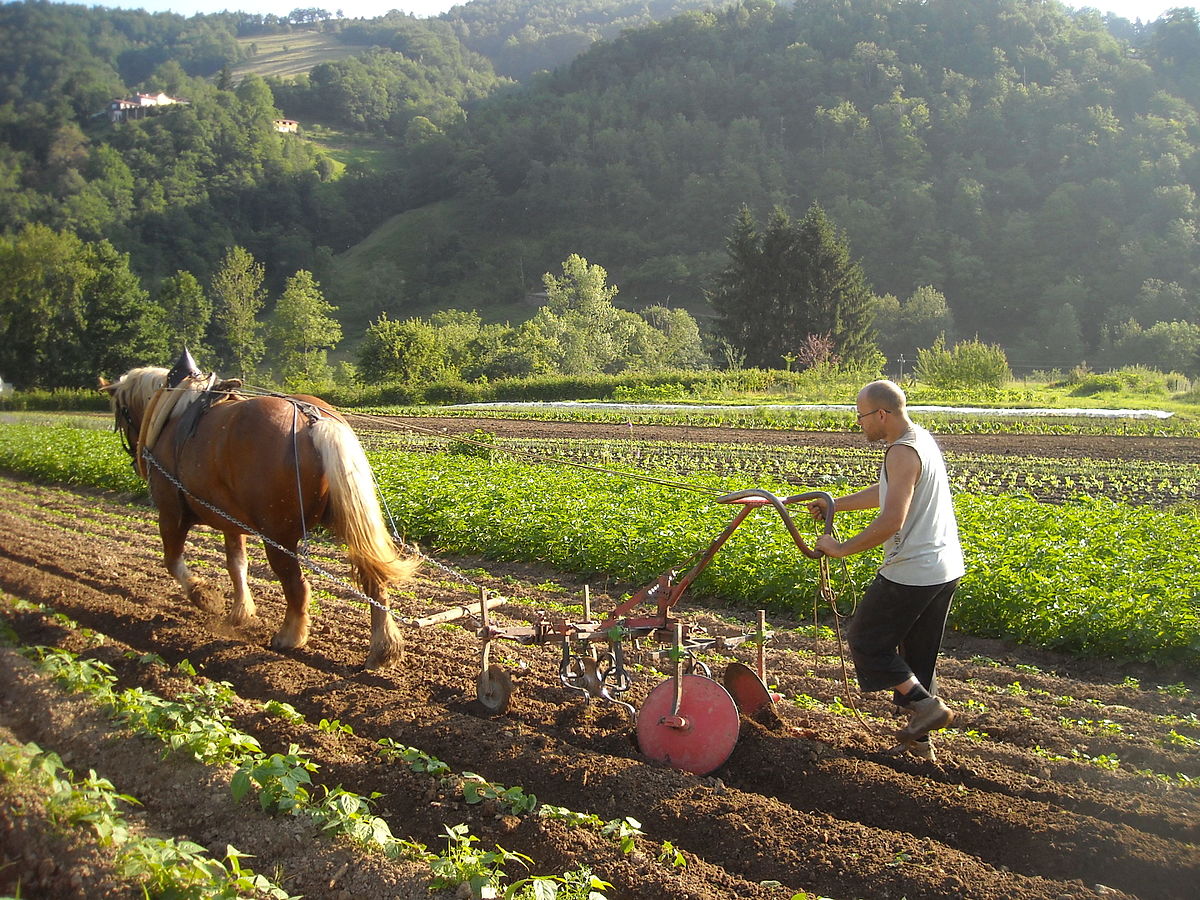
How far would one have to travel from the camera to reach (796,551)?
8781 millimetres

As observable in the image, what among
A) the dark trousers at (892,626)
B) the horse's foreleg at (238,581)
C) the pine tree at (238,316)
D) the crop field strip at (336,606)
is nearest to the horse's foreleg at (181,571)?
the horse's foreleg at (238,581)

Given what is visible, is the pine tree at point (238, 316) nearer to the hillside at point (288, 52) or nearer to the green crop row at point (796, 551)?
the green crop row at point (796, 551)

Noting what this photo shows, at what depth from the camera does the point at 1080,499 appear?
1188 cm

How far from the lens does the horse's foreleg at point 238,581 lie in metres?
7.80

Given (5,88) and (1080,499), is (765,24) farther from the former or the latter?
(1080,499)

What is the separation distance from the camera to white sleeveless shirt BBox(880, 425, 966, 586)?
4.78 metres

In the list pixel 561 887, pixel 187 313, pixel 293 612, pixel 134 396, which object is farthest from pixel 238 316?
pixel 561 887

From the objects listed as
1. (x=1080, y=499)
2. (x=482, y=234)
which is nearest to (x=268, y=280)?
(x=482, y=234)

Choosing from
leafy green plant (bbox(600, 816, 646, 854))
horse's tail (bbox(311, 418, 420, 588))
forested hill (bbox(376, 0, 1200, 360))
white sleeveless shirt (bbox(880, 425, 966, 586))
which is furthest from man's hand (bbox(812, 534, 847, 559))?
forested hill (bbox(376, 0, 1200, 360))

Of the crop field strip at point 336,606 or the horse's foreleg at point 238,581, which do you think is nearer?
the crop field strip at point 336,606

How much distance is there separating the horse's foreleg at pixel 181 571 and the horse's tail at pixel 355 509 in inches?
77.5

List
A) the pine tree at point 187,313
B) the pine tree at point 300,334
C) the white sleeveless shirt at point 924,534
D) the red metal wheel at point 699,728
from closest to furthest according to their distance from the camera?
the white sleeveless shirt at point 924,534 < the red metal wheel at point 699,728 < the pine tree at point 187,313 < the pine tree at point 300,334

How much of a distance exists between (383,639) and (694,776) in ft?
9.10

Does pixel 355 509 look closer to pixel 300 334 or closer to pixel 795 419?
pixel 795 419
